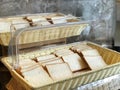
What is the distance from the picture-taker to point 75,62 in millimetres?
1181

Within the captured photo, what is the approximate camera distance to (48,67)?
1078 millimetres

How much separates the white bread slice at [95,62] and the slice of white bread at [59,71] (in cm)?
13

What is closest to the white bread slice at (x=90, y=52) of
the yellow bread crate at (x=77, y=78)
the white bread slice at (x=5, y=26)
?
the yellow bread crate at (x=77, y=78)

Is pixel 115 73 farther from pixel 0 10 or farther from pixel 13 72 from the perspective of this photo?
pixel 0 10

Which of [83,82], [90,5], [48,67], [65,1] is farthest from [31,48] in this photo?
[90,5]

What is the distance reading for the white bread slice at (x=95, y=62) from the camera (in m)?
1.17

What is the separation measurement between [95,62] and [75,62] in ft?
0.35

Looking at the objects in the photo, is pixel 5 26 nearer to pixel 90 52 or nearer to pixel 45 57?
pixel 45 57

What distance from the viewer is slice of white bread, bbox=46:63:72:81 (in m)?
1.05

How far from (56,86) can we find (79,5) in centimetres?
107

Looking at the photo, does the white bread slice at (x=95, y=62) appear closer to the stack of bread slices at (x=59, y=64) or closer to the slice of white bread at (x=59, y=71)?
the stack of bread slices at (x=59, y=64)

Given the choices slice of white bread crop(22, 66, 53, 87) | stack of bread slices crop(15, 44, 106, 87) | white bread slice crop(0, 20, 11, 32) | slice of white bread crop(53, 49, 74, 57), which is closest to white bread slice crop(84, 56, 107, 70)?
stack of bread slices crop(15, 44, 106, 87)

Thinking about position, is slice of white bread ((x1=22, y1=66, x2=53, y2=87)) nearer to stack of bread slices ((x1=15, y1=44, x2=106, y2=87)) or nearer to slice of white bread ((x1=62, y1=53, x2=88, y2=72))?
stack of bread slices ((x1=15, y1=44, x2=106, y2=87))

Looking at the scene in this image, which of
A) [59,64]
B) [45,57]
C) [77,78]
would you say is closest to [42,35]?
[45,57]
